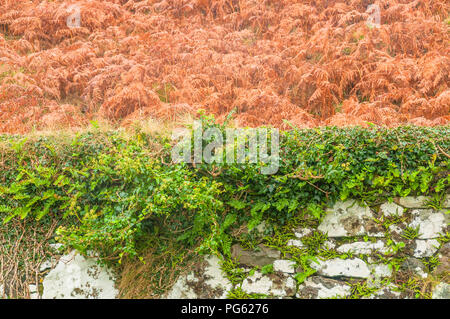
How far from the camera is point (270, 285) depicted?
11.1ft

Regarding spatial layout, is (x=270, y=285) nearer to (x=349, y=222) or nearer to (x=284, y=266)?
(x=284, y=266)

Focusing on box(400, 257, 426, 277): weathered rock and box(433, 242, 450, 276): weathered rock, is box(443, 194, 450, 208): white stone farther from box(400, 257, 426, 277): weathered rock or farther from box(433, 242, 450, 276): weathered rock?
box(400, 257, 426, 277): weathered rock

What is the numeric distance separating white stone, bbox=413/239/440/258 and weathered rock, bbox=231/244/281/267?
4.43ft

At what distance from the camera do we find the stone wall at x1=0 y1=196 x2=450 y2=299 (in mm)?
3211

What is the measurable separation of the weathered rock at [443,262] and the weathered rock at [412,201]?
0.44 metres

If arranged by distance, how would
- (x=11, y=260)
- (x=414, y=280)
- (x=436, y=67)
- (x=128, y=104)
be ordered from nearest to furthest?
(x=414, y=280) < (x=11, y=260) < (x=436, y=67) < (x=128, y=104)

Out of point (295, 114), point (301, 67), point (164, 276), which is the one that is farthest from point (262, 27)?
point (164, 276)

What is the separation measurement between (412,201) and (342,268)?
3.20ft

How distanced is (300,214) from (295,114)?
8.46 feet

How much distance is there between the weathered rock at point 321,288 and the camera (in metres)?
3.28

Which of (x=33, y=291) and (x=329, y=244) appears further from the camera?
(x=33, y=291)

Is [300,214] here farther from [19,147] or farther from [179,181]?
[19,147]

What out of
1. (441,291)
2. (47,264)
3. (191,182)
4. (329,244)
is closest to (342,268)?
(329,244)

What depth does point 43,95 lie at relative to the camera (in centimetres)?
651
